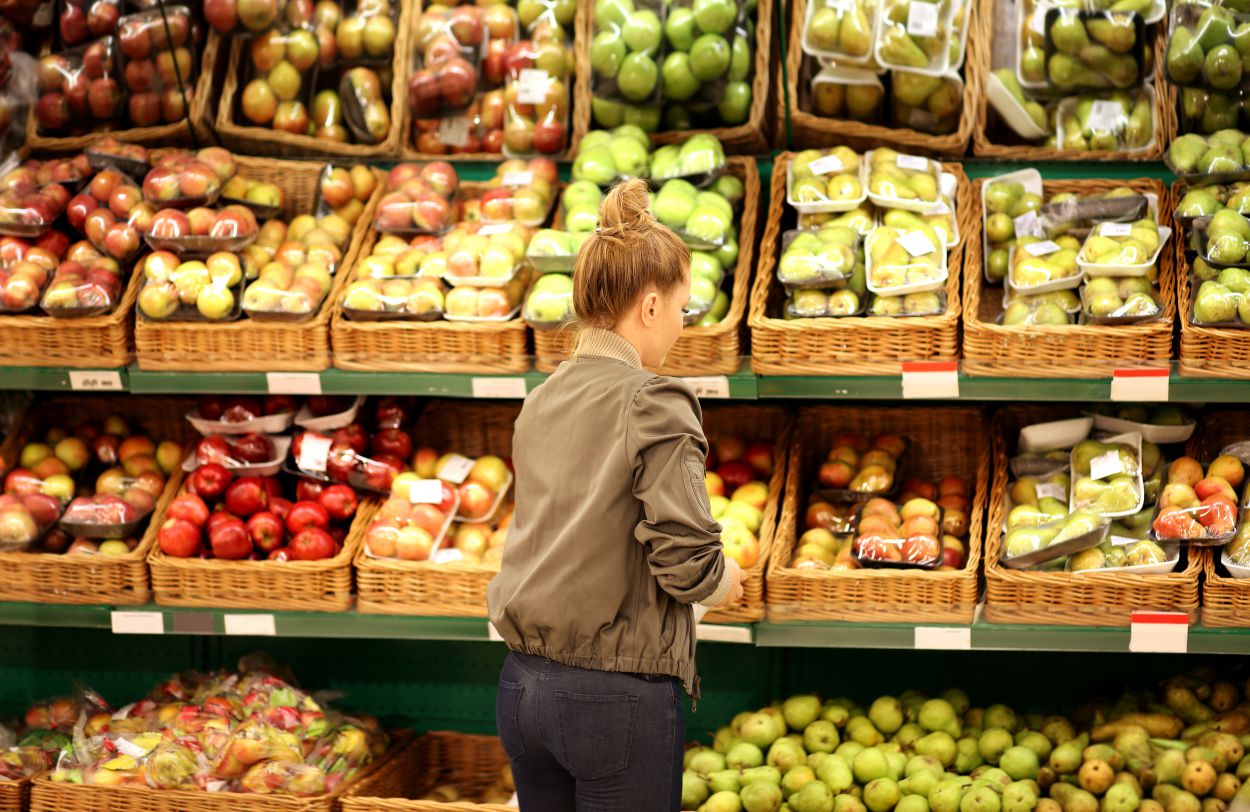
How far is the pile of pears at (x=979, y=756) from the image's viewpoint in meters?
2.83

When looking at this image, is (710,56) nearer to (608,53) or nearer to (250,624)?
(608,53)

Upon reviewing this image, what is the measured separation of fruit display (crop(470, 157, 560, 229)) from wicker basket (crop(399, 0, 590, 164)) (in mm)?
103

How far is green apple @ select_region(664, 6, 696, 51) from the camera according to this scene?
132 inches

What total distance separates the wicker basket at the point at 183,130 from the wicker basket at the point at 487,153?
0.52 m

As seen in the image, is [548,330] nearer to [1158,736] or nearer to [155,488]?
[155,488]

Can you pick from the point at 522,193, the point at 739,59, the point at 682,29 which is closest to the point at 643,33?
the point at 682,29

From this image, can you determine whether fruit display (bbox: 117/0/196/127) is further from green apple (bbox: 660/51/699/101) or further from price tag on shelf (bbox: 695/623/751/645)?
price tag on shelf (bbox: 695/623/751/645)

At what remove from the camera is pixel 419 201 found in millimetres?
3324

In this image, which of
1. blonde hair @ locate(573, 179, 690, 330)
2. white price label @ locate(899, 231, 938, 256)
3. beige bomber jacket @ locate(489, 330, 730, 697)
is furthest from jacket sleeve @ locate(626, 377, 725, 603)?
white price label @ locate(899, 231, 938, 256)

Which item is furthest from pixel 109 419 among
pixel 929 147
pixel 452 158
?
pixel 929 147

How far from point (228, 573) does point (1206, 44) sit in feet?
8.19

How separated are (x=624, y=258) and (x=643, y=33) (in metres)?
1.53

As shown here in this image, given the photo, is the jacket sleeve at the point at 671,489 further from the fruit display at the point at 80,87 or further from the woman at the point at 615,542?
the fruit display at the point at 80,87

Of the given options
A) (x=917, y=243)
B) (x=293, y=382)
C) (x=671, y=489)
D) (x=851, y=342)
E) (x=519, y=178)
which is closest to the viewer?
(x=671, y=489)
